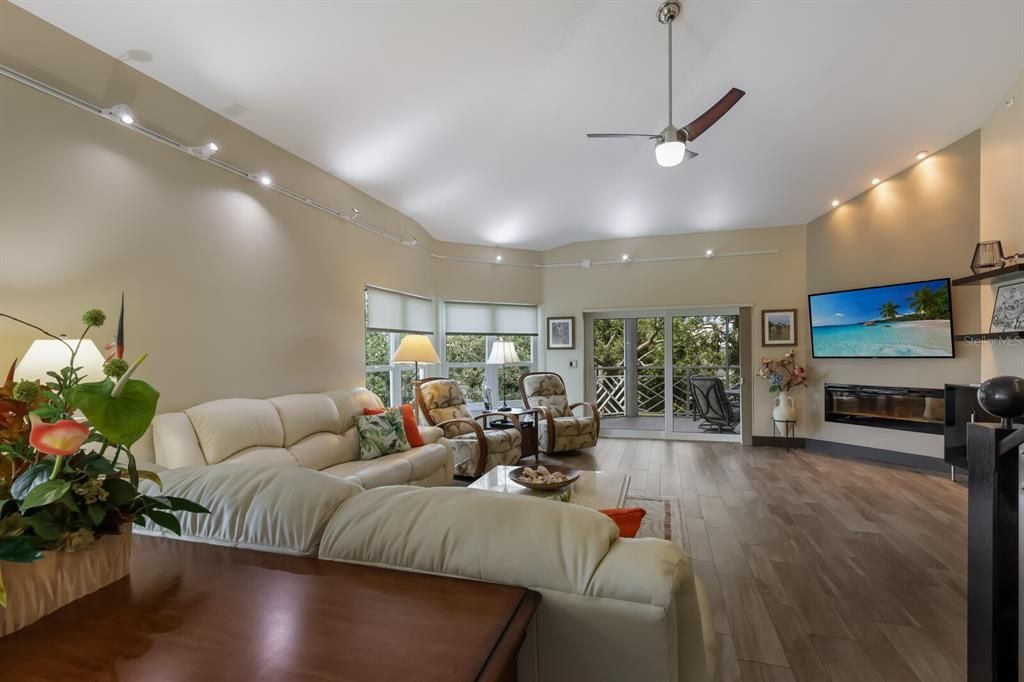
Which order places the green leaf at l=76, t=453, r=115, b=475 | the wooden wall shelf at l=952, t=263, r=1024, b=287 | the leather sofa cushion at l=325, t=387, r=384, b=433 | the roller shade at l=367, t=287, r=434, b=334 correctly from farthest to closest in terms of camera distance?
the roller shade at l=367, t=287, r=434, b=334
the leather sofa cushion at l=325, t=387, r=384, b=433
the wooden wall shelf at l=952, t=263, r=1024, b=287
the green leaf at l=76, t=453, r=115, b=475

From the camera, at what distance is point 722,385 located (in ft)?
20.7

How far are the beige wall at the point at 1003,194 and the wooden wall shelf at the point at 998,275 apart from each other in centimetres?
20

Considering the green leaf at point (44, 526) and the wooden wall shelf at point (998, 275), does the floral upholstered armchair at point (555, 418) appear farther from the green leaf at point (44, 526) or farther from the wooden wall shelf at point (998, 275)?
the green leaf at point (44, 526)

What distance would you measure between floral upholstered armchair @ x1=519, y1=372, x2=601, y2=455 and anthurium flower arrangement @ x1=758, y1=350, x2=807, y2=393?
223 cm

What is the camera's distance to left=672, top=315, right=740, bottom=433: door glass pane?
6.39 metres

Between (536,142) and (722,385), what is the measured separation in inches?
159

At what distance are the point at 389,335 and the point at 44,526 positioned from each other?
4695 millimetres

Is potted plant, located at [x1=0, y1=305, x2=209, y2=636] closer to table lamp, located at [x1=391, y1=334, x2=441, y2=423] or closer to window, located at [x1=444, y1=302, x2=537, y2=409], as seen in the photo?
A: table lamp, located at [x1=391, y1=334, x2=441, y2=423]

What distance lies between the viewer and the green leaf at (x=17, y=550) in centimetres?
65

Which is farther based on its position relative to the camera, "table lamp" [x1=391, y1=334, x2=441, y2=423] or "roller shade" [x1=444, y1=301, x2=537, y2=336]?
"roller shade" [x1=444, y1=301, x2=537, y2=336]

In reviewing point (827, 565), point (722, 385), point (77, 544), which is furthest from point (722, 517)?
point (77, 544)

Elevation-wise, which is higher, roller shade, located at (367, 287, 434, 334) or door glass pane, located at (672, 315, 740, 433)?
roller shade, located at (367, 287, 434, 334)

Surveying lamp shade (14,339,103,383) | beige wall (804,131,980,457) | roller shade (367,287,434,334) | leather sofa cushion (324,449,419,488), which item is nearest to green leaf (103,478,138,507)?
lamp shade (14,339,103,383)

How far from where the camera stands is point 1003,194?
3971mm
